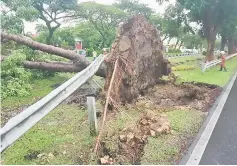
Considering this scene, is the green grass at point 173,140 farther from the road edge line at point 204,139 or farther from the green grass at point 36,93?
the green grass at point 36,93

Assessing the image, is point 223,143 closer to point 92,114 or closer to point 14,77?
point 92,114

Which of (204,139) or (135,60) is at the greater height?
(135,60)

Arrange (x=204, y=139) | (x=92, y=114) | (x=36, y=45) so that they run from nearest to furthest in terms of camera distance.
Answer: (x=92, y=114) < (x=204, y=139) < (x=36, y=45)

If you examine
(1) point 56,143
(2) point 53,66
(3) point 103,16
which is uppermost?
(3) point 103,16

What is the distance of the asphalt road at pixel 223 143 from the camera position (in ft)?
16.9

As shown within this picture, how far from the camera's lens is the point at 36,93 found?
1089cm

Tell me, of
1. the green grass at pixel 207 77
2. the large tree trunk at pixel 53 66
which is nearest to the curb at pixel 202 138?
the large tree trunk at pixel 53 66

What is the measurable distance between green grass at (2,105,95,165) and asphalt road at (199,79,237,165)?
1.92 m

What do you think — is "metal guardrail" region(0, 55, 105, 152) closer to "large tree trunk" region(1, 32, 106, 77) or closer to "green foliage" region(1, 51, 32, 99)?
"large tree trunk" region(1, 32, 106, 77)

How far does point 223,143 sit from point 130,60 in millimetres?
3594

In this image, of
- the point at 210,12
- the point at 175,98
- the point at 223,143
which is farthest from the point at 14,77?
the point at 210,12

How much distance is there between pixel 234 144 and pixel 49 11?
3746 centimetres

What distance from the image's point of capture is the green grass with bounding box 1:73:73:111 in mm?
9278

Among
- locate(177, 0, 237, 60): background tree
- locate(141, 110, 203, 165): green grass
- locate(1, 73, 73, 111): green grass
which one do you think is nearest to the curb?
locate(141, 110, 203, 165): green grass
